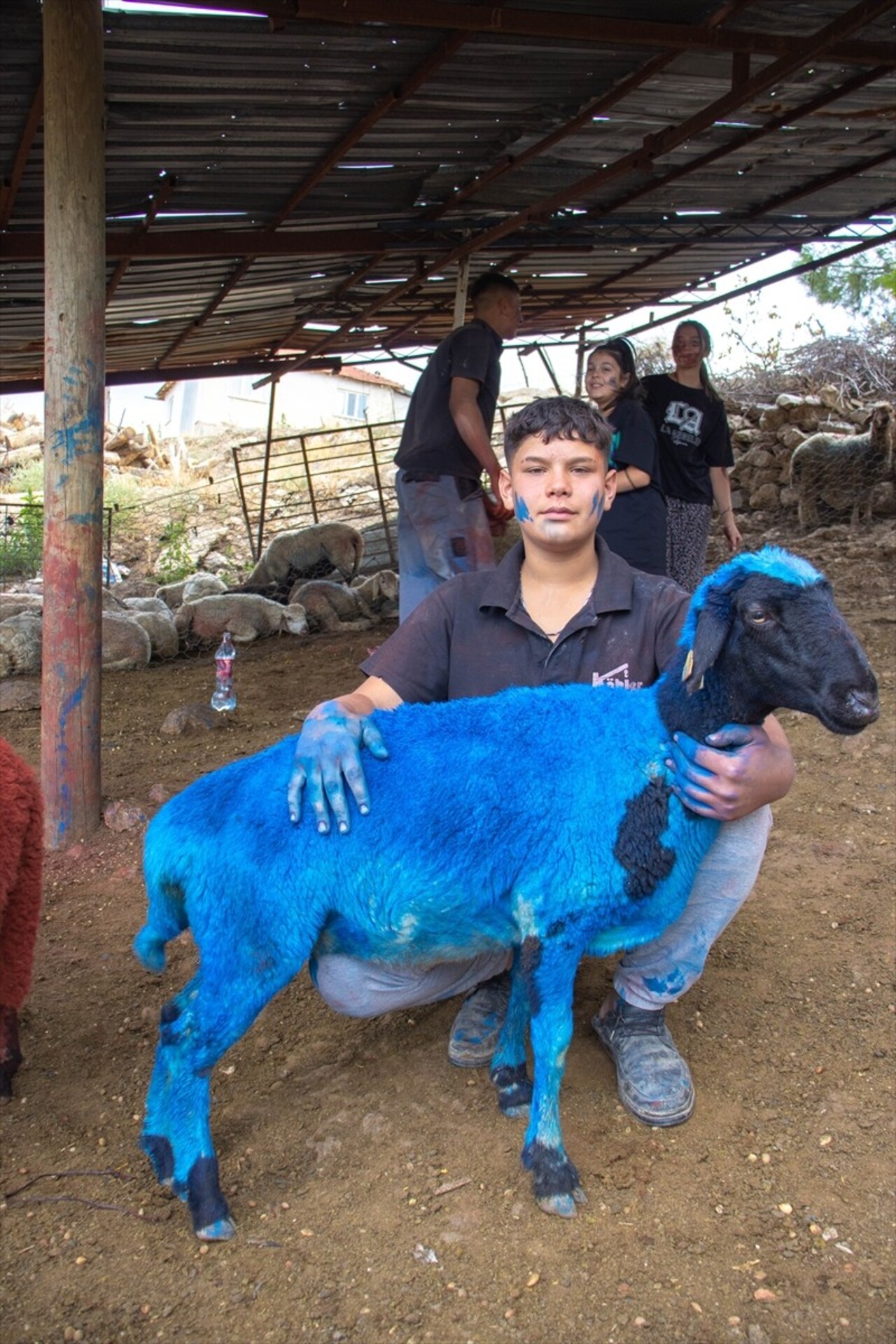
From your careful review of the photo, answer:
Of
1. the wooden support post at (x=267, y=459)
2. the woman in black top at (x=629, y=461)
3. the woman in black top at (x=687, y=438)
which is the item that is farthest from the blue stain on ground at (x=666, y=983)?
the wooden support post at (x=267, y=459)

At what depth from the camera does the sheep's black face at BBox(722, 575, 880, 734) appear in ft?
6.45

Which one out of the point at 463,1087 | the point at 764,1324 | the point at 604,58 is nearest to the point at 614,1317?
the point at 764,1324

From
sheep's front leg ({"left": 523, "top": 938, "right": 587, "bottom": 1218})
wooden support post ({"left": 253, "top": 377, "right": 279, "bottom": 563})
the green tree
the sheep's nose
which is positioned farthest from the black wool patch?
the green tree

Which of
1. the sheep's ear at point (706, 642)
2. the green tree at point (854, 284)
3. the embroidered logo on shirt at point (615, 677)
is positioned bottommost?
the embroidered logo on shirt at point (615, 677)

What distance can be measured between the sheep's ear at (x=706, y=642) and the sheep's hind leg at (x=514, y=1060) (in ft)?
3.09

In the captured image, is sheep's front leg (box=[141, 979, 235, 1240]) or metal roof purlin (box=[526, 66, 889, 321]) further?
metal roof purlin (box=[526, 66, 889, 321])

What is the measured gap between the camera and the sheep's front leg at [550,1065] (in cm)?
222

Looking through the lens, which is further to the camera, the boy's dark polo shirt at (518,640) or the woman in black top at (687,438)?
the woman in black top at (687,438)

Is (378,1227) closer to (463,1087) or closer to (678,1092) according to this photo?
(463,1087)

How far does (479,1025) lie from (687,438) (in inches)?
154

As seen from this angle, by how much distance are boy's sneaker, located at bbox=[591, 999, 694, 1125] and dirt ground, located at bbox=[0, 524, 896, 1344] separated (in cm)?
5

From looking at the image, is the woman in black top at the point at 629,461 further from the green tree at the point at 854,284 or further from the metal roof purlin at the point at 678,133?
the green tree at the point at 854,284

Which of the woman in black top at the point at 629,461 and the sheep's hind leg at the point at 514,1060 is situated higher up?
the woman in black top at the point at 629,461

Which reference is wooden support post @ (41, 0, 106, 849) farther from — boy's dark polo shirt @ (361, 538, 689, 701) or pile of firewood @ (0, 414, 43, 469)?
pile of firewood @ (0, 414, 43, 469)
